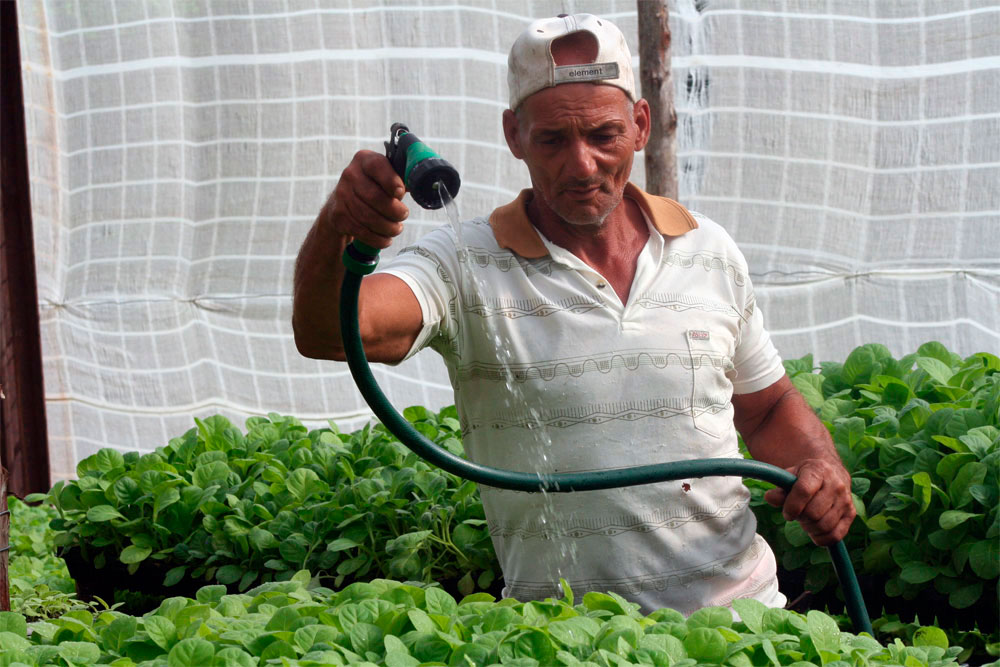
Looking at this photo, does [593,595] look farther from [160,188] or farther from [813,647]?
[160,188]

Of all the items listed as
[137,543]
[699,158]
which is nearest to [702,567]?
[137,543]

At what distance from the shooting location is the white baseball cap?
2.42 metres

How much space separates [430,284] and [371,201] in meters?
0.60

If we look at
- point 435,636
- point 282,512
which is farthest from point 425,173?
point 282,512

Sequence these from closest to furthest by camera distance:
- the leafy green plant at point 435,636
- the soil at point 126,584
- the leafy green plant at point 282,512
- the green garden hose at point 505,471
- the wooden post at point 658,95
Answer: the leafy green plant at point 435,636, the green garden hose at point 505,471, the leafy green plant at point 282,512, the soil at point 126,584, the wooden post at point 658,95

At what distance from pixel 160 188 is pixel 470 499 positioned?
3.70 m

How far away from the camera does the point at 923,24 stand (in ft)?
18.6

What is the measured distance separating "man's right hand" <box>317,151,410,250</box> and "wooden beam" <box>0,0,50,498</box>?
15.4 feet

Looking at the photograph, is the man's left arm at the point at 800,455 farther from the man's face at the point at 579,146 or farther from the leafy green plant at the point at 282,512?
the leafy green plant at the point at 282,512

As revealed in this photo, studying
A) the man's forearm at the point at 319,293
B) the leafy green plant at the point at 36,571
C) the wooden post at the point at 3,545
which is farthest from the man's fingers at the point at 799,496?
the leafy green plant at the point at 36,571

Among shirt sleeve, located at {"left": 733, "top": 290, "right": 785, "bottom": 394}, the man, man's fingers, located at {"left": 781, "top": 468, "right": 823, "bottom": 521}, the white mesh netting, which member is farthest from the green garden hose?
the white mesh netting

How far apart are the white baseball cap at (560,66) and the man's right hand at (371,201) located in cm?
70

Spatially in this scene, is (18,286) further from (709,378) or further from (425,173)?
(425,173)

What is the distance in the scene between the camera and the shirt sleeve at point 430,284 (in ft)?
7.72
